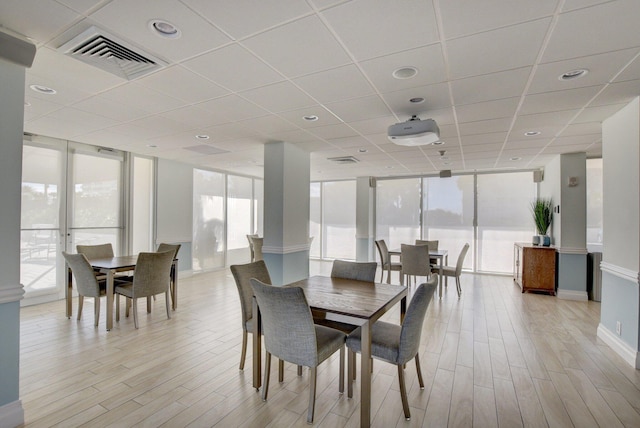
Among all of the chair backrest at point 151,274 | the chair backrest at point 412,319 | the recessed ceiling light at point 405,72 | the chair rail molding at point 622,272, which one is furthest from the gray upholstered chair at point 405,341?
the chair backrest at point 151,274

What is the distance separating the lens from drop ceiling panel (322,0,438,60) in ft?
5.52

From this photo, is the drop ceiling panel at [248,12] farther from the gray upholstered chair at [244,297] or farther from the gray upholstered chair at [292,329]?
the gray upholstered chair at [244,297]

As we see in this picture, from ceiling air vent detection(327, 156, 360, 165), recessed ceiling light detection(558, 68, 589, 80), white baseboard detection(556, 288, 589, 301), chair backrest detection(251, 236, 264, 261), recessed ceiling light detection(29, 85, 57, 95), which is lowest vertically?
Result: white baseboard detection(556, 288, 589, 301)

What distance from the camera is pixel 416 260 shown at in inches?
209

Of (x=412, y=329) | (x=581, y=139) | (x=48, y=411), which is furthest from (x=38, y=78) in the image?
(x=581, y=139)

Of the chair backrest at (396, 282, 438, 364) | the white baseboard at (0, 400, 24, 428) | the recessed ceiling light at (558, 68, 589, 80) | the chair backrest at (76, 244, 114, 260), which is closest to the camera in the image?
the white baseboard at (0, 400, 24, 428)

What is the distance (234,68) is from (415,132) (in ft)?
5.71

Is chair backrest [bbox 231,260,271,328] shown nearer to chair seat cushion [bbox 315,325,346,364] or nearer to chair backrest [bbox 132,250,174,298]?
chair seat cushion [bbox 315,325,346,364]

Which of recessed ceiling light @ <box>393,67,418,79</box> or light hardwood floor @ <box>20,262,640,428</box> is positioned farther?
recessed ceiling light @ <box>393,67,418,79</box>

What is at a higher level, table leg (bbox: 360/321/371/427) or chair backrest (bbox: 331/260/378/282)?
chair backrest (bbox: 331/260/378/282)

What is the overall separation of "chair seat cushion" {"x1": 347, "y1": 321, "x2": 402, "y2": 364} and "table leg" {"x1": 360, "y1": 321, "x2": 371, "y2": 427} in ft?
0.63

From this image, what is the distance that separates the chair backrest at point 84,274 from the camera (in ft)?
12.0

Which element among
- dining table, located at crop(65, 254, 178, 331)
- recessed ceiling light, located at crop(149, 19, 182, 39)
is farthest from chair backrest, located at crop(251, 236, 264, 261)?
recessed ceiling light, located at crop(149, 19, 182, 39)

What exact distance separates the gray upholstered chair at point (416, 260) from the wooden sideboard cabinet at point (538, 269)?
6.14ft
